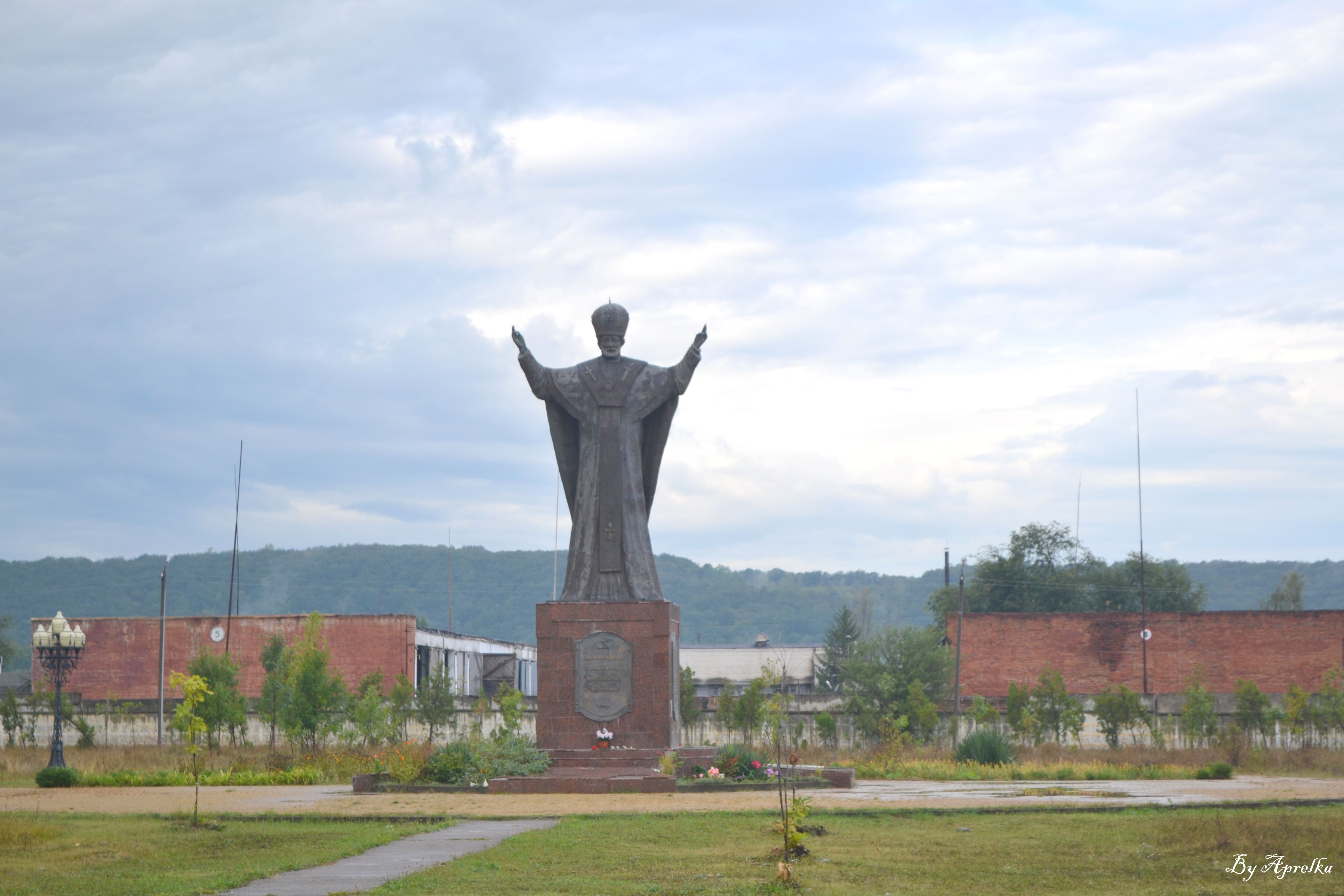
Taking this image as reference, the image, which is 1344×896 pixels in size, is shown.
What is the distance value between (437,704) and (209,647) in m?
18.9

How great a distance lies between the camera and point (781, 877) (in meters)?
9.58

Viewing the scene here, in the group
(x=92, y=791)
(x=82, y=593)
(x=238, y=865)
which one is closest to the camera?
(x=238, y=865)

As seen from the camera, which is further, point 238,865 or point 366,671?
point 366,671

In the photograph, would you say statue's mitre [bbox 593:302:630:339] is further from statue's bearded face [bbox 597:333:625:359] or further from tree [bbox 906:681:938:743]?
tree [bbox 906:681:938:743]

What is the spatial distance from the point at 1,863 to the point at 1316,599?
128861mm

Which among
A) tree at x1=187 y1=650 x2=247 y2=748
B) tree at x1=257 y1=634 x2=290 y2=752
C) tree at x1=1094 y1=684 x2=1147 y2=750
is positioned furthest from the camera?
tree at x1=1094 y1=684 x2=1147 y2=750

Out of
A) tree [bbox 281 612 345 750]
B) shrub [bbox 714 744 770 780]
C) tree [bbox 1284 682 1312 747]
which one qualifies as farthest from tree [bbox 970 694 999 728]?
tree [bbox 281 612 345 750]

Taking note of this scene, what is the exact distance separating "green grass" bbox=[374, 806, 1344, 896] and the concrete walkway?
280 millimetres

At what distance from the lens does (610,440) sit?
861 inches

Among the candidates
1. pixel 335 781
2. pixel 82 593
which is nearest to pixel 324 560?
pixel 82 593

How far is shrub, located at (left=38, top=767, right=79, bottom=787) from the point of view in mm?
23000

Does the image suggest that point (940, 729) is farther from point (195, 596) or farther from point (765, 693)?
point (195, 596)

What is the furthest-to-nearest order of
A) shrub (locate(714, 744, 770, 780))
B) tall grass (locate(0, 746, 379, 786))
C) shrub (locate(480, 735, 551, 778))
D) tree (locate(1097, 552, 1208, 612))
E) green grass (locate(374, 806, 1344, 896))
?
tree (locate(1097, 552, 1208, 612)) → tall grass (locate(0, 746, 379, 786)) → shrub (locate(714, 744, 770, 780)) → shrub (locate(480, 735, 551, 778)) → green grass (locate(374, 806, 1344, 896))

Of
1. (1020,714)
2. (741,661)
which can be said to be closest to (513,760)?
(1020,714)
